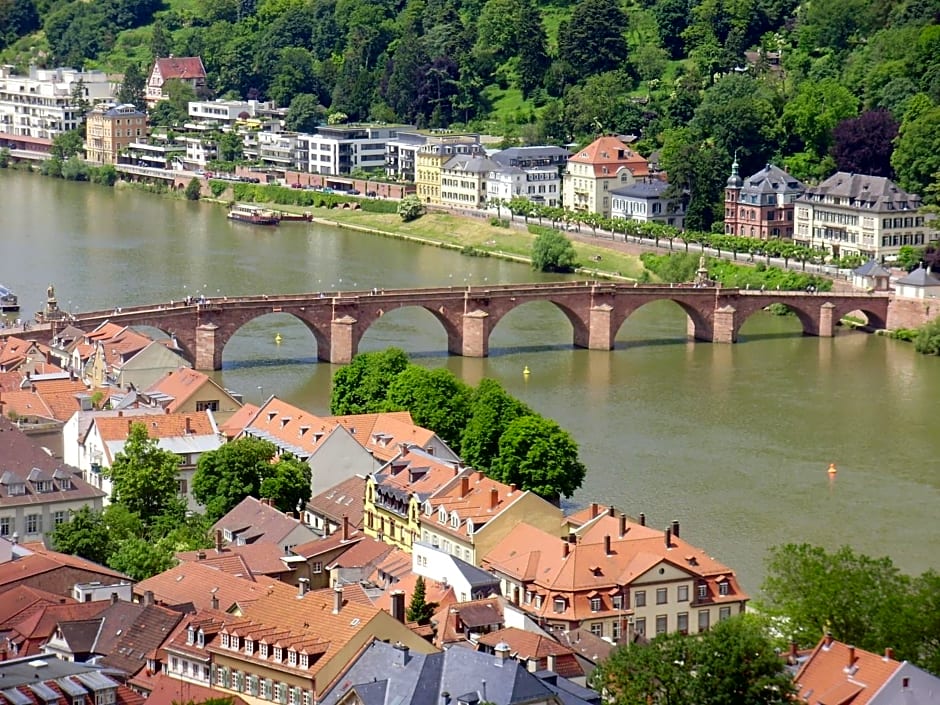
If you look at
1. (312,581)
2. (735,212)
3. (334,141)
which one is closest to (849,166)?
(735,212)

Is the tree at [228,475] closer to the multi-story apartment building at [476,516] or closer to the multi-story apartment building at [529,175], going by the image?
the multi-story apartment building at [476,516]

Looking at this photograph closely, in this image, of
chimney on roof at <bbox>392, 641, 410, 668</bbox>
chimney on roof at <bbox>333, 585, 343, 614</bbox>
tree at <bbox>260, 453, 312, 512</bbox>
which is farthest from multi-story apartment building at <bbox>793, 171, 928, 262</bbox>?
chimney on roof at <bbox>392, 641, 410, 668</bbox>

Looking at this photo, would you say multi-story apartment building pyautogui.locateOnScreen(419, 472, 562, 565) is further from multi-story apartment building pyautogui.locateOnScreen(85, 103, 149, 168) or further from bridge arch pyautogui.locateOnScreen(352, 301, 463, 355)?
multi-story apartment building pyautogui.locateOnScreen(85, 103, 149, 168)

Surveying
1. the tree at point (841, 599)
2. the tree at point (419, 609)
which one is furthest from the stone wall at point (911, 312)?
the tree at point (419, 609)

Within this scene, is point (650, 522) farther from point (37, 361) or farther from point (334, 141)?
point (334, 141)

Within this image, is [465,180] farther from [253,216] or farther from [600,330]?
[600,330]

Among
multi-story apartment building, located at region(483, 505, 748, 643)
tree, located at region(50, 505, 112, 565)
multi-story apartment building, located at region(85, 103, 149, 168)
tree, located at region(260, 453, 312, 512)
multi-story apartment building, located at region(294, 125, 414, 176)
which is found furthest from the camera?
multi-story apartment building, located at region(85, 103, 149, 168)
